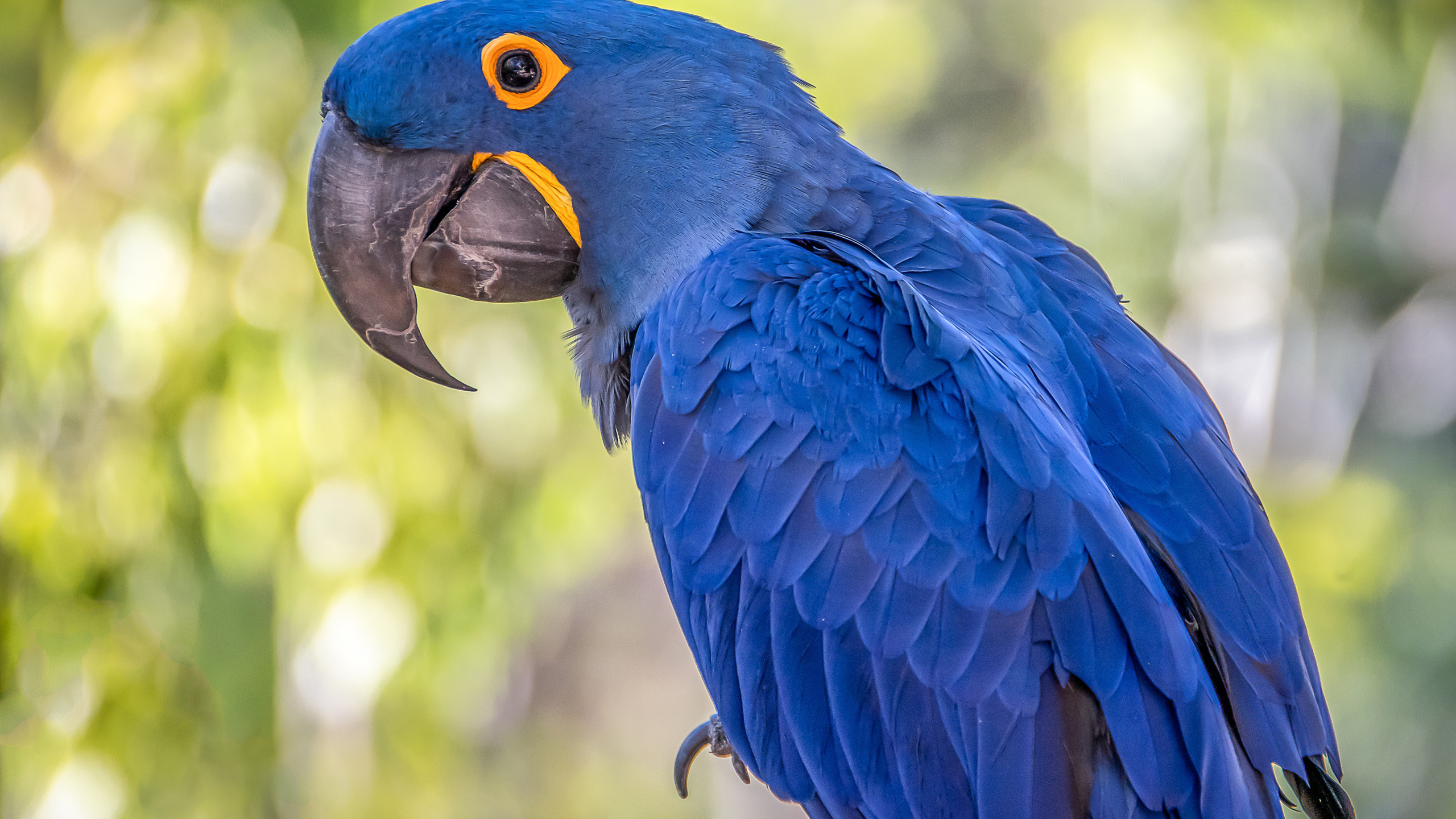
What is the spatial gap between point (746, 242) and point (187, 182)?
1659 millimetres

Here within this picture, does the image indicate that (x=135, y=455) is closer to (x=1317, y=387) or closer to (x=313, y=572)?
(x=313, y=572)

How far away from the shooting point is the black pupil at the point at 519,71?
96 centimetres

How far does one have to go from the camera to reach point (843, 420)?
82 centimetres

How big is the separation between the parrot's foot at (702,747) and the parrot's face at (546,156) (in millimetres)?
471

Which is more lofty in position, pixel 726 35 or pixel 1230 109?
pixel 1230 109

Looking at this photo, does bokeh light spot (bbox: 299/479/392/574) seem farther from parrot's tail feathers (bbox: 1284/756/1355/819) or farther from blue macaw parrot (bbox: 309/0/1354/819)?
parrot's tail feathers (bbox: 1284/756/1355/819)

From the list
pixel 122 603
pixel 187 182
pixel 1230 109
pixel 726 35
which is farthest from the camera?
pixel 1230 109

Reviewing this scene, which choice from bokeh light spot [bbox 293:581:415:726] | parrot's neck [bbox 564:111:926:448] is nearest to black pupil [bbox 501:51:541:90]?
parrot's neck [bbox 564:111:926:448]

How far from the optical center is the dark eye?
96 centimetres

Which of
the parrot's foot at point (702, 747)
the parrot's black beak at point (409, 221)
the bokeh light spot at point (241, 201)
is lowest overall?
the bokeh light spot at point (241, 201)

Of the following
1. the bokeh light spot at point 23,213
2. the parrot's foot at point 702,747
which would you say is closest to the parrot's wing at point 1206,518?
the parrot's foot at point 702,747

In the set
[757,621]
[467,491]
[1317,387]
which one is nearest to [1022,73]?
[1317,387]

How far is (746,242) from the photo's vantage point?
93 centimetres

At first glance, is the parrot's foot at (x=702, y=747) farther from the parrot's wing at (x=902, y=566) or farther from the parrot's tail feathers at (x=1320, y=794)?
the parrot's tail feathers at (x=1320, y=794)
